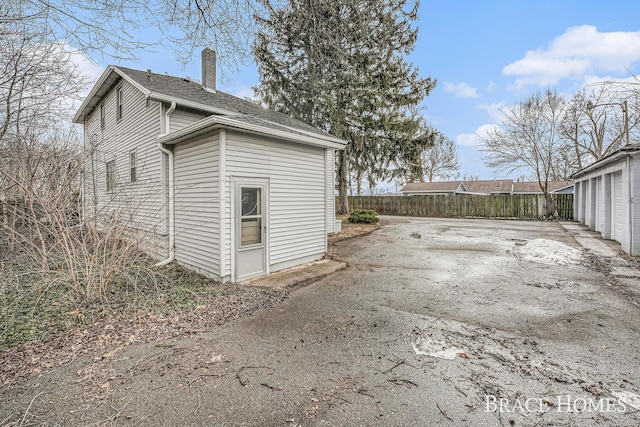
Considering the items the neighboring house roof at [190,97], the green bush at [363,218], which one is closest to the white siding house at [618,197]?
the neighboring house roof at [190,97]

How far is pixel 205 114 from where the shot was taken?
7867 mm

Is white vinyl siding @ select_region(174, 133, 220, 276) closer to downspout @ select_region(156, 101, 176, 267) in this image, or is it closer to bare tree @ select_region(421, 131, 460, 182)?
downspout @ select_region(156, 101, 176, 267)

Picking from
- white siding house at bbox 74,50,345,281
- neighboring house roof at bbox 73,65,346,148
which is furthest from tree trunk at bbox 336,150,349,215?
white siding house at bbox 74,50,345,281

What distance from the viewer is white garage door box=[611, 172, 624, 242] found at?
8.85 m

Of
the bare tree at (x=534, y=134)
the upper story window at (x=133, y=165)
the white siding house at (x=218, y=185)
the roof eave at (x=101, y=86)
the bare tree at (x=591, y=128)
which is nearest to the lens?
the white siding house at (x=218, y=185)

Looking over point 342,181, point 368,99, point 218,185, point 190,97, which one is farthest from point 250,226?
point 342,181

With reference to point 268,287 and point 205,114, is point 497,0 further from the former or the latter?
point 268,287

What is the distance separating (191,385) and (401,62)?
16500 mm

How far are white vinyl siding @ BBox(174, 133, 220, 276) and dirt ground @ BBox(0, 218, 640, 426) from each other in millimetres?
2023

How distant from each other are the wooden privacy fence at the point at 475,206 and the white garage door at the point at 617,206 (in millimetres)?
8569

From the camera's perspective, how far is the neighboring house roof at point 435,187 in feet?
105

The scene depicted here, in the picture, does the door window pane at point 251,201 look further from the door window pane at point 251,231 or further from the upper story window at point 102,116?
the upper story window at point 102,116

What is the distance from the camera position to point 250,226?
19.4 ft

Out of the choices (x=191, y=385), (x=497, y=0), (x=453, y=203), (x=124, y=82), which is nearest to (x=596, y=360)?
(x=191, y=385)
